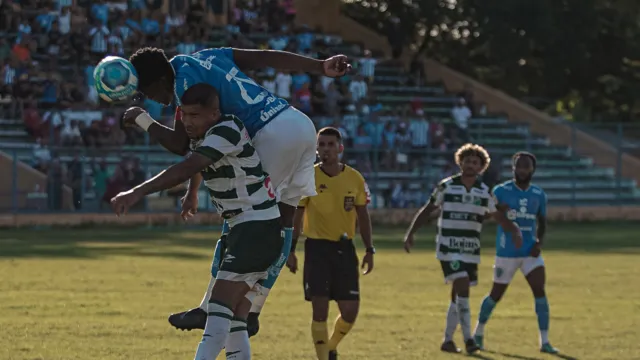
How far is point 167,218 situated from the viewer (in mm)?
31438

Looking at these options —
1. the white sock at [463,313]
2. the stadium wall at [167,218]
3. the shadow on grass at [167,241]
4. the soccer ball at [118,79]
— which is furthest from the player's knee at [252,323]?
the stadium wall at [167,218]

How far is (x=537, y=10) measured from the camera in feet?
138

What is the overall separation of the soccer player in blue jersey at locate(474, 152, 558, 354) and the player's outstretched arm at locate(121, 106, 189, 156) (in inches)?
217

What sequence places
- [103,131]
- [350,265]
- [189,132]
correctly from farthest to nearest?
[103,131] → [350,265] → [189,132]

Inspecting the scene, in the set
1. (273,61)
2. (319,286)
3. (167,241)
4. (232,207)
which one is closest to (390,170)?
(167,241)

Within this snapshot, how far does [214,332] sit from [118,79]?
1.55 metres

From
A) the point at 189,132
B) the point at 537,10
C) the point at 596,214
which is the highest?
the point at 537,10

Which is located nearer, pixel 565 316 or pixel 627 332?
pixel 627 332

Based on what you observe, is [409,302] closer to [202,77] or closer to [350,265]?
[350,265]

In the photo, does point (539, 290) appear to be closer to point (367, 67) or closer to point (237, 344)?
point (237, 344)

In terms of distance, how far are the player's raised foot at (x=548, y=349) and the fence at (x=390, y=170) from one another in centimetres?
1807

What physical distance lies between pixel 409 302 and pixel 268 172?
8702mm

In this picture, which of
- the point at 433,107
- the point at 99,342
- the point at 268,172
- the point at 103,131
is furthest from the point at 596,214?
the point at 268,172

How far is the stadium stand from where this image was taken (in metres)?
30.6
